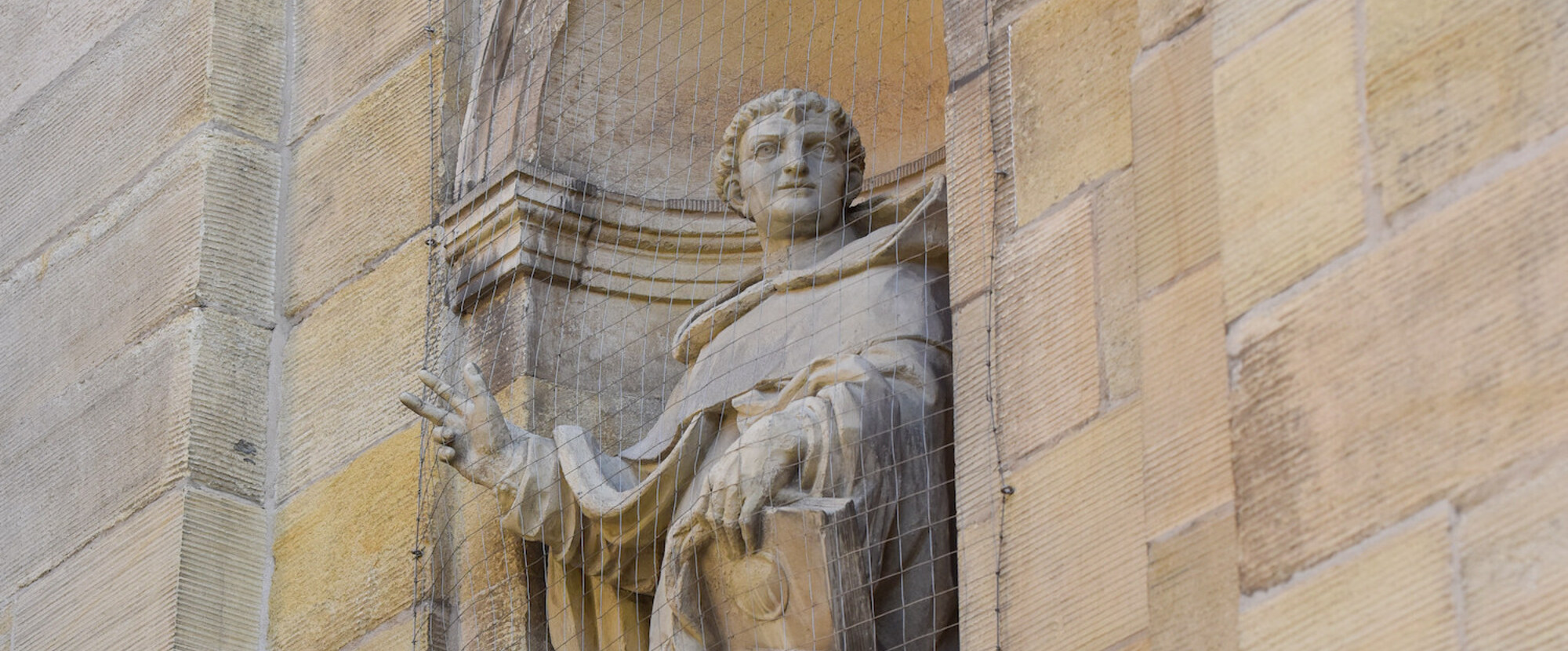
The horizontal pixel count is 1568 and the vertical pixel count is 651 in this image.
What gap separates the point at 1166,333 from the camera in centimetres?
350

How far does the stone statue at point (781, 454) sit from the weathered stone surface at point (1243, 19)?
1.16 m

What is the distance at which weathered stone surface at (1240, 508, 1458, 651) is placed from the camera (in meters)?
2.70

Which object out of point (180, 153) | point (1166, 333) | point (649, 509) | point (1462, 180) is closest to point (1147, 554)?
point (1166, 333)

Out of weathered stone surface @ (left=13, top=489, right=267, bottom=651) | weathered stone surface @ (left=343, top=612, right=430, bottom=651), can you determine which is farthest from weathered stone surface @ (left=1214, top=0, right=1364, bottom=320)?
weathered stone surface @ (left=13, top=489, right=267, bottom=651)

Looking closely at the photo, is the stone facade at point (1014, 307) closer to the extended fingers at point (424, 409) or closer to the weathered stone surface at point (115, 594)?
the weathered stone surface at point (115, 594)

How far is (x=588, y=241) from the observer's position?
17.8 ft

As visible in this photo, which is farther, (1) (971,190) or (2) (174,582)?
(2) (174,582)

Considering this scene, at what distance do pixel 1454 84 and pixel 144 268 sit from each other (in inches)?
143

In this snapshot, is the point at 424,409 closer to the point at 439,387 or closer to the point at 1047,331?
the point at 439,387

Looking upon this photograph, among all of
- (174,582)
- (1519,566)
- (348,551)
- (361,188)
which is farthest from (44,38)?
(1519,566)

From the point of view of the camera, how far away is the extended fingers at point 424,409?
4906mm

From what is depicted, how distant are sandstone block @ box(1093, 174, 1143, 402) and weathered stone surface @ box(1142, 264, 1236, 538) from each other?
12 centimetres

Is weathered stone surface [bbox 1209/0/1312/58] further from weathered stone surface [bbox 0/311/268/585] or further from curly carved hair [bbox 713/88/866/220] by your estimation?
weathered stone surface [bbox 0/311/268/585]

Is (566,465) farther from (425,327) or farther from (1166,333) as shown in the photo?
(1166,333)
